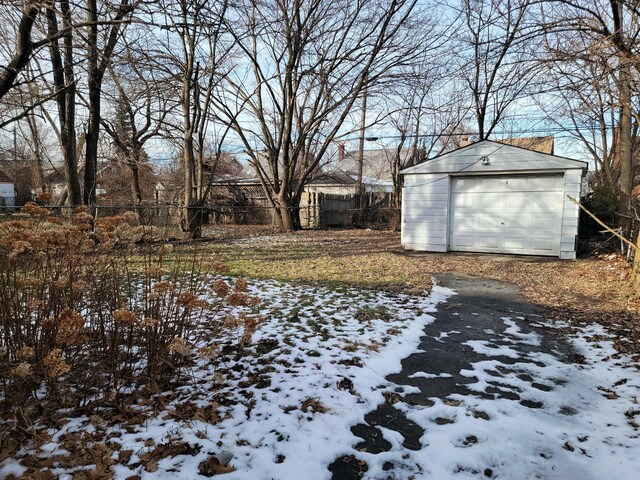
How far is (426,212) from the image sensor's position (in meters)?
11.1

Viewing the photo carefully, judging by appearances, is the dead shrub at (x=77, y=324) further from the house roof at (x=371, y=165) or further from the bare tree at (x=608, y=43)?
the house roof at (x=371, y=165)

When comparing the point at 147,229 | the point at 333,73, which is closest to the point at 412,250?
the point at 333,73

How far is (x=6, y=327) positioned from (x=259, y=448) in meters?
1.86

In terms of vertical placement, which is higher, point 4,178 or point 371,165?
point 371,165

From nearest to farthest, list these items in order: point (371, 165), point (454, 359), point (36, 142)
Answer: point (454, 359) → point (36, 142) → point (371, 165)

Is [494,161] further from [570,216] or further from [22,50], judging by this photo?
[22,50]

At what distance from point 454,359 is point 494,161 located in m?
7.86

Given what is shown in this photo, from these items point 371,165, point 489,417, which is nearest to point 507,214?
point 489,417

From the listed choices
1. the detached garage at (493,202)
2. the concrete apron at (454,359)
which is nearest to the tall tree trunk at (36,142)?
the detached garage at (493,202)

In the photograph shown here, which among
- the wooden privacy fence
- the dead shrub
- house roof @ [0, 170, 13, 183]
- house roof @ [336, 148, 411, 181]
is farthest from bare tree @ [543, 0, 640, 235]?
house roof @ [0, 170, 13, 183]

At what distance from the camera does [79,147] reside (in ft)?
54.4

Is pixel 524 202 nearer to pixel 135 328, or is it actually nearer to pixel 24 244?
pixel 135 328

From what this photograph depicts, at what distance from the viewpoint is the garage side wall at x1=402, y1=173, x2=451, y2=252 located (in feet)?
35.5

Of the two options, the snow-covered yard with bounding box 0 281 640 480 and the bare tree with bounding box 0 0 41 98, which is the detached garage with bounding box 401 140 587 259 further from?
the bare tree with bounding box 0 0 41 98
